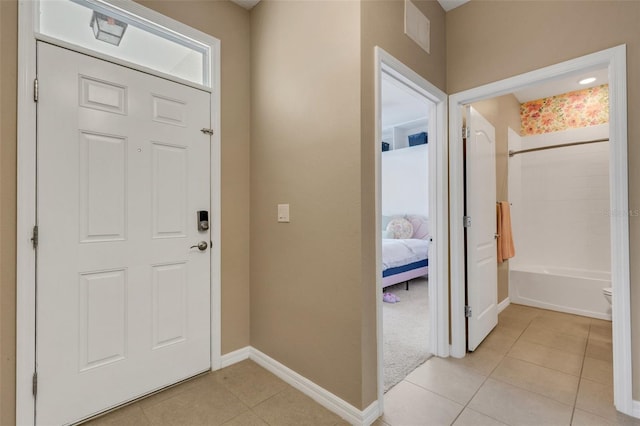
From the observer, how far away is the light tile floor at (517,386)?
1679 millimetres

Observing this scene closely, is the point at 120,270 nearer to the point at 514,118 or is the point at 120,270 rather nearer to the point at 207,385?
the point at 207,385

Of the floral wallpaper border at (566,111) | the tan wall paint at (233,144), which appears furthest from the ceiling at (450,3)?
the floral wallpaper border at (566,111)

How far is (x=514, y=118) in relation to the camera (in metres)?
4.00

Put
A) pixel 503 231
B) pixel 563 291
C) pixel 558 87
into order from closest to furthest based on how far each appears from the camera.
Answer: pixel 503 231 → pixel 563 291 → pixel 558 87

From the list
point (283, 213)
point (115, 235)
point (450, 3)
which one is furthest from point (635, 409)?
point (115, 235)

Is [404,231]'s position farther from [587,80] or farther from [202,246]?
[202,246]

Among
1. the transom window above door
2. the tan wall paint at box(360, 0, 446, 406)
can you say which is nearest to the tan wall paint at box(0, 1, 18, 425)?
the transom window above door

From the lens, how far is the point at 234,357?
7.54 ft

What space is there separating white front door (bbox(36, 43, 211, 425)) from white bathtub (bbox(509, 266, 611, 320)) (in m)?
3.58

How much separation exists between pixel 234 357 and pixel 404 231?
3625 mm

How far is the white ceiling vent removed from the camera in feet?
6.55

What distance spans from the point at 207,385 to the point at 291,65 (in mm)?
2232

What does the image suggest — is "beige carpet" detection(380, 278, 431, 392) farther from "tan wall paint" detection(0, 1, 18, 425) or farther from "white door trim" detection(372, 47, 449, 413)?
"tan wall paint" detection(0, 1, 18, 425)


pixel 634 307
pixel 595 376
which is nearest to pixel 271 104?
pixel 634 307
